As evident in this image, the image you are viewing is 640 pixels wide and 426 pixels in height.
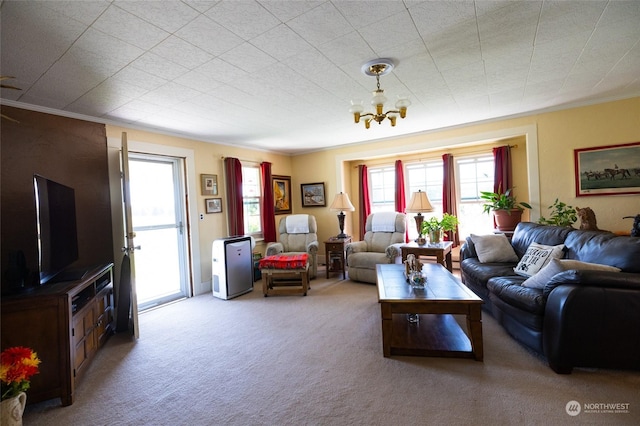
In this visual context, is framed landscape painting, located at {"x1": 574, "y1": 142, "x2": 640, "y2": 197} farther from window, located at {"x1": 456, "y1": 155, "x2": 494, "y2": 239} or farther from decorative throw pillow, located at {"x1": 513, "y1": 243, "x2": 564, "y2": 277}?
decorative throw pillow, located at {"x1": 513, "y1": 243, "x2": 564, "y2": 277}

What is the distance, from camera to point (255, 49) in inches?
81.0

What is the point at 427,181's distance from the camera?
17.6ft

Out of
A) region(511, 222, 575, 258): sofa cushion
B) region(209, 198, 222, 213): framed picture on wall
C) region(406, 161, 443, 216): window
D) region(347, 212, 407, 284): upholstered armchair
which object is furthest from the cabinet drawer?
region(406, 161, 443, 216): window

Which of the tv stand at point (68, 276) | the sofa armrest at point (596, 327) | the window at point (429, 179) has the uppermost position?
the window at point (429, 179)

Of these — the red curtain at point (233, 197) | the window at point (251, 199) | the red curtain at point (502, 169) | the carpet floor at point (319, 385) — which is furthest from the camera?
the window at point (251, 199)

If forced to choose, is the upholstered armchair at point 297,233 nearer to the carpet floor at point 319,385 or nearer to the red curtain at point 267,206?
the red curtain at point 267,206

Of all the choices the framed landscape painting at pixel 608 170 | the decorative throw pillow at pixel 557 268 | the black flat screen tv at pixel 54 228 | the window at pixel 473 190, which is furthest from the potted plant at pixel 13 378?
the framed landscape painting at pixel 608 170

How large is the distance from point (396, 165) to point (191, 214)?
3.74 metres

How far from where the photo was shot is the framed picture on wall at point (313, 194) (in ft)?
19.4

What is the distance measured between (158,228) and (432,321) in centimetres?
366

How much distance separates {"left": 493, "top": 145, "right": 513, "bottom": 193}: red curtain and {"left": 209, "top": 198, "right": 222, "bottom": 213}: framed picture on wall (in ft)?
14.8

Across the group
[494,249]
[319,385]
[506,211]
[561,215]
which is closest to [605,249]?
[494,249]

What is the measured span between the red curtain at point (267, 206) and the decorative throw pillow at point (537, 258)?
3.88m

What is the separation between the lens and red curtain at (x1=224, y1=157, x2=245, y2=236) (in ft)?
15.6
